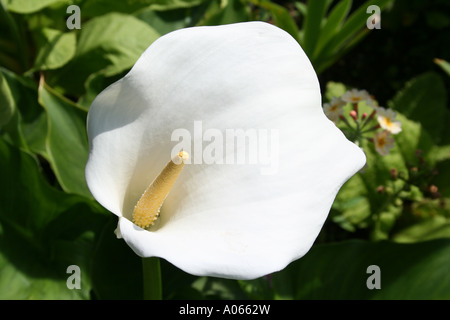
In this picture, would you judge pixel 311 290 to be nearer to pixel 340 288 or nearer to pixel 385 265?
pixel 340 288

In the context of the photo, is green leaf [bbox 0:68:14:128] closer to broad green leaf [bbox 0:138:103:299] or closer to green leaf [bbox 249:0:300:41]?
broad green leaf [bbox 0:138:103:299]

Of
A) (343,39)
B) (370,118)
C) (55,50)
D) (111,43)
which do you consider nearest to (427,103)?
(343,39)

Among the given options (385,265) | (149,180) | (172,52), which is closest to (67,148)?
(149,180)

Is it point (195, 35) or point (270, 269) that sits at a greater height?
point (195, 35)
